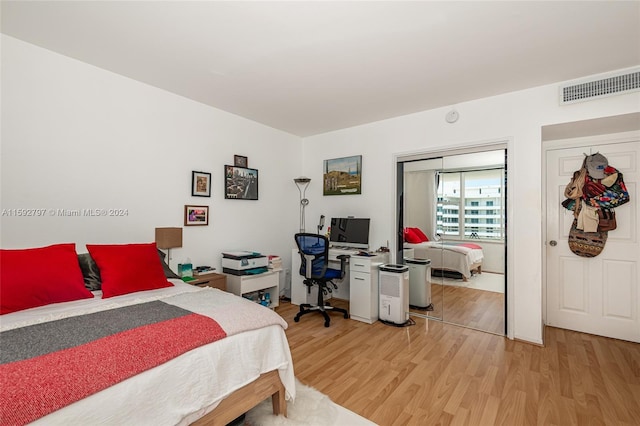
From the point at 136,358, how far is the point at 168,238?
84.8 inches

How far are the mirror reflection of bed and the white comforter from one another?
2675 millimetres

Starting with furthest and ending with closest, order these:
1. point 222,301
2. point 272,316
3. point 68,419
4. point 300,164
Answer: point 300,164, point 222,301, point 272,316, point 68,419

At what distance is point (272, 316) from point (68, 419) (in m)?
1.02

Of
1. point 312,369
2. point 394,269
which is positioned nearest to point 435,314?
point 394,269

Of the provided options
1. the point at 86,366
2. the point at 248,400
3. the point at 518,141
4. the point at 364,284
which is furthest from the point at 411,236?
the point at 86,366

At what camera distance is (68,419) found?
104 cm

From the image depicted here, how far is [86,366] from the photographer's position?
1162 mm

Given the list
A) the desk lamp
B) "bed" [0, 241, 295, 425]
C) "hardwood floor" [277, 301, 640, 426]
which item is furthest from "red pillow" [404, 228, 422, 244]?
the desk lamp

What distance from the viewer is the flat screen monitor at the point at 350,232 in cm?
419

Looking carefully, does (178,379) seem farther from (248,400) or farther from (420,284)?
→ (420,284)

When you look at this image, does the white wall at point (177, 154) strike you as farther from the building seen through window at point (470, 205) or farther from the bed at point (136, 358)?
the bed at point (136, 358)

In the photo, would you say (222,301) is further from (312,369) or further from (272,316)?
(312,369)

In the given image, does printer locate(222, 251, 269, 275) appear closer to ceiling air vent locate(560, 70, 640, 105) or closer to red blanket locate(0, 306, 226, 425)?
red blanket locate(0, 306, 226, 425)

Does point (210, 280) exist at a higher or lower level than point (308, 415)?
higher
